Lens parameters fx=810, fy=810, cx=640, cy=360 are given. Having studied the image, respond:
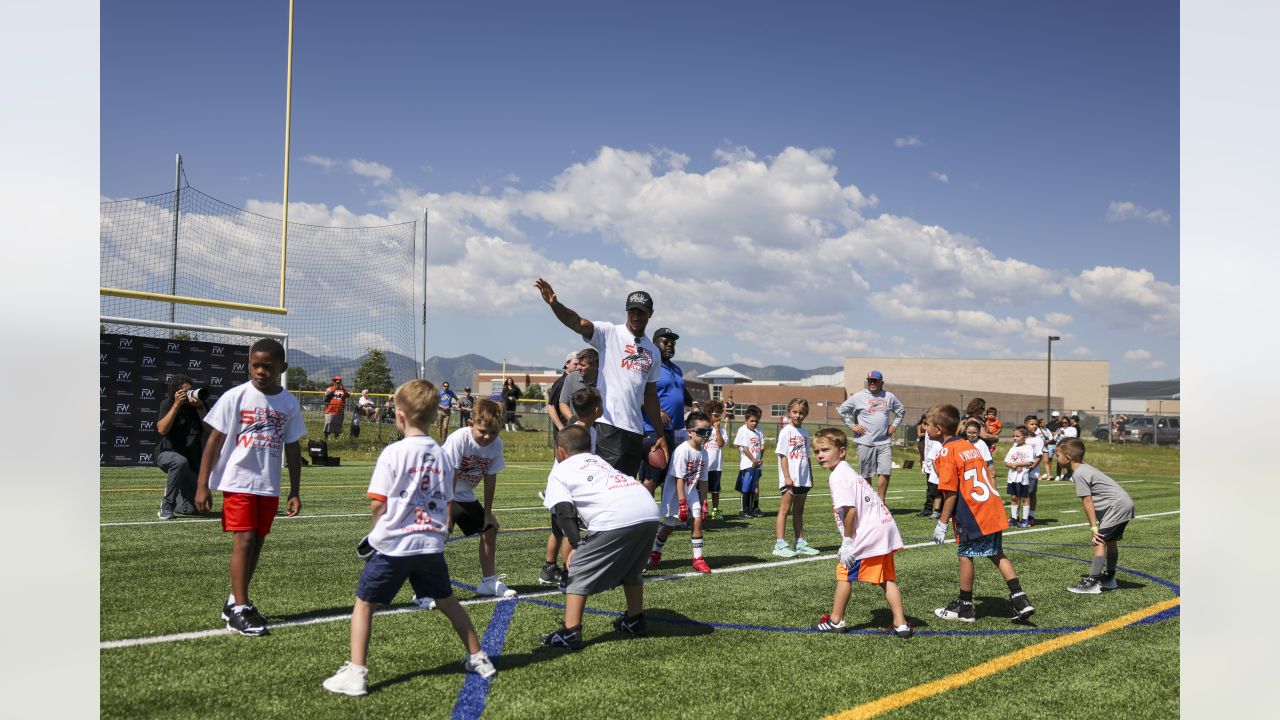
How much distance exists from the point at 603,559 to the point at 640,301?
247cm

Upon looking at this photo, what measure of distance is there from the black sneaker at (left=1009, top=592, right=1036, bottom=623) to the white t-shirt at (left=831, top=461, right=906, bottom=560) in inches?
47.0

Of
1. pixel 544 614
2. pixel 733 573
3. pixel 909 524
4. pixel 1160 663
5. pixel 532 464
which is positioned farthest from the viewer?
pixel 532 464

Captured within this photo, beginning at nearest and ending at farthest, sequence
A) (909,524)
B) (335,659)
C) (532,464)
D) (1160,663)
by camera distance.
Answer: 1. (335,659)
2. (1160,663)
3. (909,524)
4. (532,464)

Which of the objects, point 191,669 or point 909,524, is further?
point 909,524

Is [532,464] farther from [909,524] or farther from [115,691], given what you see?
[115,691]

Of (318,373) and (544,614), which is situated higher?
(318,373)

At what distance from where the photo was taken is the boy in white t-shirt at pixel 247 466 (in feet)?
17.0

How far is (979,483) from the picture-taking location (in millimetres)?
6242

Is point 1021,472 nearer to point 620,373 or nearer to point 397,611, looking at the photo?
point 620,373

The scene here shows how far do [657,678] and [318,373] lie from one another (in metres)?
22.5

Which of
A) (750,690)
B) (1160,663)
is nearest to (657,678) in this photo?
(750,690)

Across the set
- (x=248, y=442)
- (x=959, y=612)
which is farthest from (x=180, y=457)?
(x=959, y=612)

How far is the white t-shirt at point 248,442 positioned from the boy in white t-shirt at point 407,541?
130cm
